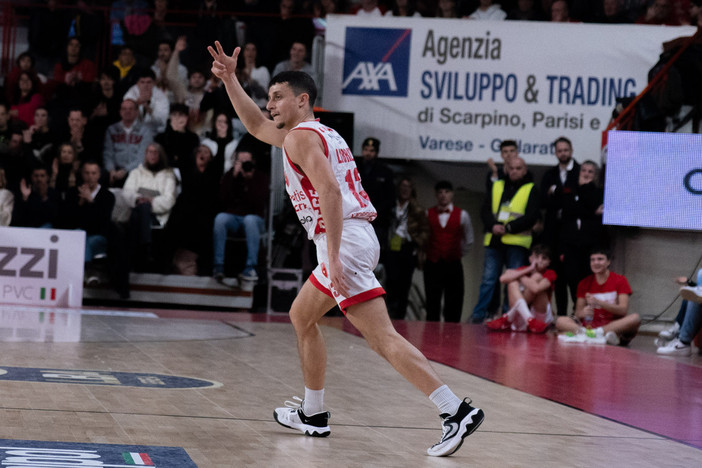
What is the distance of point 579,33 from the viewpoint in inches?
520

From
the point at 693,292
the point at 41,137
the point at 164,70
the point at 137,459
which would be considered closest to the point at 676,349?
the point at 693,292

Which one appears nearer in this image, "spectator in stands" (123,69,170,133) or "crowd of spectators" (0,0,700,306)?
"crowd of spectators" (0,0,700,306)

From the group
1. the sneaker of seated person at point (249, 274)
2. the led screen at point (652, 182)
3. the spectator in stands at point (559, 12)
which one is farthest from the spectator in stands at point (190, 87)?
the led screen at point (652, 182)

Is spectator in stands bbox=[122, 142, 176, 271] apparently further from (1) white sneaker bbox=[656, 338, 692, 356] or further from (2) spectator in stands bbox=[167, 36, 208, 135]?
(1) white sneaker bbox=[656, 338, 692, 356]

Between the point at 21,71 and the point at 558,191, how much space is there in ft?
25.4

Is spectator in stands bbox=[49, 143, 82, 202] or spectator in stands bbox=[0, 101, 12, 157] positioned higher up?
spectator in stands bbox=[0, 101, 12, 157]

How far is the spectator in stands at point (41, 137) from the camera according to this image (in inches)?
521

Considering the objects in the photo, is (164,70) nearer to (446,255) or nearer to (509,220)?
(446,255)

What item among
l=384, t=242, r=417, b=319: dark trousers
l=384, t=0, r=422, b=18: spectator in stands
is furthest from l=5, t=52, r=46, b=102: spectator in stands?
l=384, t=242, r=417, b=319: dark trousers

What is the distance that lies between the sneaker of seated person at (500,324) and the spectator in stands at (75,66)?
6.94m

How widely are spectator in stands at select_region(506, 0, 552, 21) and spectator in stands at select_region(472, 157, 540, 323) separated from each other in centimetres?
279

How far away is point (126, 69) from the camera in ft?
47.3

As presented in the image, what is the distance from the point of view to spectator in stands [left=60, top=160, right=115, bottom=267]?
1239cm

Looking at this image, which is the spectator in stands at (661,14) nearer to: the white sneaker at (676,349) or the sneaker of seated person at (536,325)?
the sneaker of seated person at (536,325)
